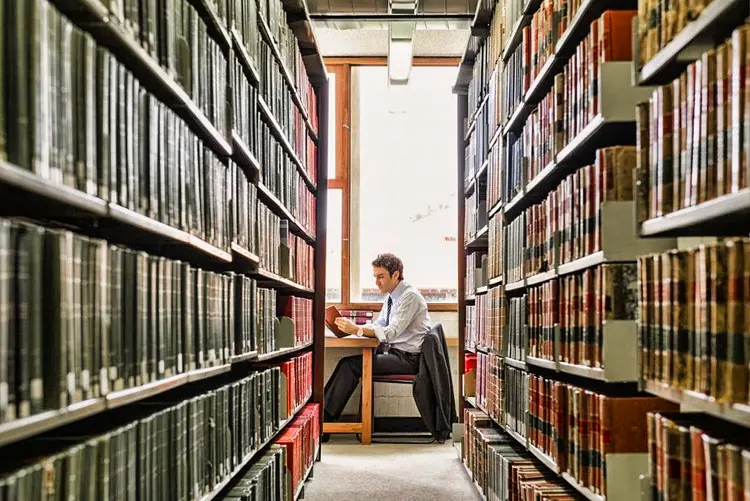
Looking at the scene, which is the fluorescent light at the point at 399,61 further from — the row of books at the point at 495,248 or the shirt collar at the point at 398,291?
the row of books at the point at 495,248

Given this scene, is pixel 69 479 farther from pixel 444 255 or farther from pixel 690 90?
pixel 444 255

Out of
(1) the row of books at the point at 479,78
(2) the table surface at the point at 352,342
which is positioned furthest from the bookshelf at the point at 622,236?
(2) the table surface at the point at 352,342

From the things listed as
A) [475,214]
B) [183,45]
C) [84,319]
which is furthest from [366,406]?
[84,319]

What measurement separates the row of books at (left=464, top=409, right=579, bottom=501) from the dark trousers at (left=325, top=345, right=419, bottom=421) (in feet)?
3.97

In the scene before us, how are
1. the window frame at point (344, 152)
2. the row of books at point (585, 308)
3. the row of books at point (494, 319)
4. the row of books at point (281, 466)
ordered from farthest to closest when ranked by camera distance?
1. the window frame at point (344, 152)
2. the row of books at point (494, 319)
3. the row of books at point (281, 466)
4. the row of books at point (585, 308)

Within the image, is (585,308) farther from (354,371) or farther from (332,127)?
(332,127)

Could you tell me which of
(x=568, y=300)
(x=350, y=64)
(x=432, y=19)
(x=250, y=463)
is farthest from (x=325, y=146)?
(x=568, y=300)

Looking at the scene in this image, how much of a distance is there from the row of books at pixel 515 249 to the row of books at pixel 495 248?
111mm

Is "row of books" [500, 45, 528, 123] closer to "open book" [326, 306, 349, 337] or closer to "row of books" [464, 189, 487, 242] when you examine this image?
"row of books" [464, 189, 487, 242]

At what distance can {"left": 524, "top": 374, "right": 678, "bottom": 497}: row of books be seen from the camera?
74.9 inches

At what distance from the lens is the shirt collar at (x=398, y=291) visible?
5848 millimetres

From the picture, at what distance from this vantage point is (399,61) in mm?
5707

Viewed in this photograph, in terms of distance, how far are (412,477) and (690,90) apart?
328 centimetres

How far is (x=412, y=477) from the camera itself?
4285mm
